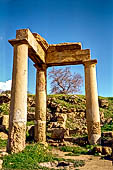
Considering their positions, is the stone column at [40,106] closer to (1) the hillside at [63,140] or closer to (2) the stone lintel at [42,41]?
(1) the hillside at [63,140]

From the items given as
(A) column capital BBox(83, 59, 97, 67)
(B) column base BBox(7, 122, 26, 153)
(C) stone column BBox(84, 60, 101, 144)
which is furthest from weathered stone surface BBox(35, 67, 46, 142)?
(B) column base BBox(7, 122, 26, 153)

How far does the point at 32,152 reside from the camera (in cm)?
834

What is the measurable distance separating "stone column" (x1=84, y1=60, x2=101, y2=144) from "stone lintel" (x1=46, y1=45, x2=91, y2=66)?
0.64 meters

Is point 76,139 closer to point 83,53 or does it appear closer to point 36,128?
point 36,128

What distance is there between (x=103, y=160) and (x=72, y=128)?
29.2ft

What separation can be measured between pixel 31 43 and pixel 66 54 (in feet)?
11.6

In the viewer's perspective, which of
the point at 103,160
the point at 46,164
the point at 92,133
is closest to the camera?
the point at 46,164

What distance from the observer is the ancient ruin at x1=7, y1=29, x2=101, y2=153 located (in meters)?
8.54

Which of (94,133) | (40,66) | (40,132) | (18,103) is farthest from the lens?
(40,66)

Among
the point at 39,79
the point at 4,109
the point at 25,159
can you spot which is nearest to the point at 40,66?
the point at 39,79

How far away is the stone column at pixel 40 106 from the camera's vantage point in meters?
12.2

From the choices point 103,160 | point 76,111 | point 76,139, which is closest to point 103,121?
point 76,111

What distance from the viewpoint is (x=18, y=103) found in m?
Answer: 8.70

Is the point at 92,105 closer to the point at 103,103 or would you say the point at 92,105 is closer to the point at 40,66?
the point at 40,66
